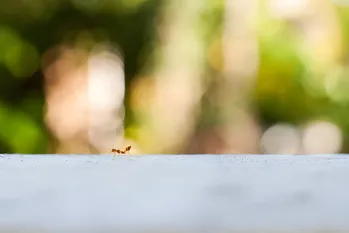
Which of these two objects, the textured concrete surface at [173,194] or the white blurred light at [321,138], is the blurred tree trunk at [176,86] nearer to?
the white blurred light at [321,138]

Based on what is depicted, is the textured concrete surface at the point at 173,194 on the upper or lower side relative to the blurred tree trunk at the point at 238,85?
lower

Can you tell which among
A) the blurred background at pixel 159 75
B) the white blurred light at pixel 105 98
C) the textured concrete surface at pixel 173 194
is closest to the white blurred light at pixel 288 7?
the blurred background at pixel 159 75

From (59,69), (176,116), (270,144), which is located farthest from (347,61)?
(59,69)

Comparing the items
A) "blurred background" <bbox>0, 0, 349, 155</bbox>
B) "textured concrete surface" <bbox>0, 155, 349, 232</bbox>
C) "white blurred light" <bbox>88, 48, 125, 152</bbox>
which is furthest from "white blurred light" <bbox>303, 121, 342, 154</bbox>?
"textured concrete surface" <bbox>0, 155, 349, 232</bbox>

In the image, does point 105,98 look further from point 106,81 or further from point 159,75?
point 159,75

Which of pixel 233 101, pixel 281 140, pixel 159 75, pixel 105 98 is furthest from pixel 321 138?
pixel 105 98

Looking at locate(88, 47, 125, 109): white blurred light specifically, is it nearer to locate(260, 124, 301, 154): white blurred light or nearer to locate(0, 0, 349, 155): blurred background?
locate(0, 0, 349, 155): blurred background

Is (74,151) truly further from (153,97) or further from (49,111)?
(153,97)

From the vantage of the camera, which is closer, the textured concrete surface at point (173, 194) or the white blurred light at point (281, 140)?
the textured concrete surface at point (173, 194)
